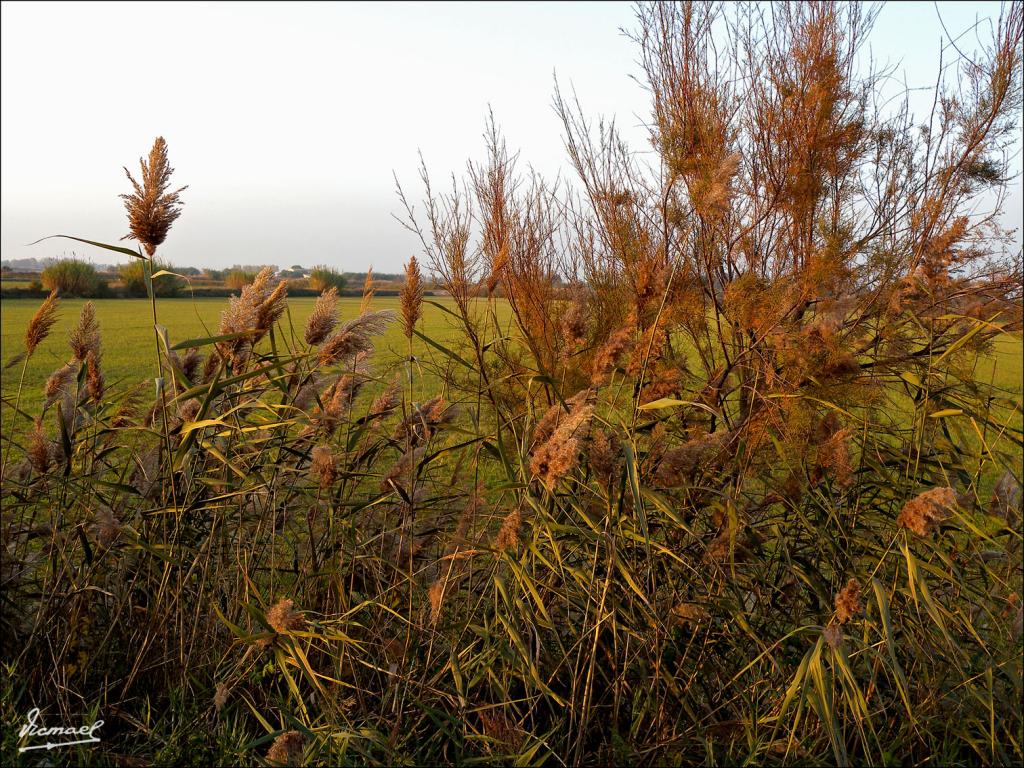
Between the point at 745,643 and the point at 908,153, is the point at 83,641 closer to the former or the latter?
the point at 745,643

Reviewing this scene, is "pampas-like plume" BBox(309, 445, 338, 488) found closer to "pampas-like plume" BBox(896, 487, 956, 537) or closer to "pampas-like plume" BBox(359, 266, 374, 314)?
"pampas-like plume" BBox(359, 266, 374, 314)

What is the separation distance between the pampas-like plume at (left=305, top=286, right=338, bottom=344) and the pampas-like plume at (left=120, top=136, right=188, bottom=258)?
1.55 ft

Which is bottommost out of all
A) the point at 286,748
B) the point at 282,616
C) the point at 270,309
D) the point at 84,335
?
the point at 286,748

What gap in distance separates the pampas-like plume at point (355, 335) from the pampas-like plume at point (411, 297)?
15 cm

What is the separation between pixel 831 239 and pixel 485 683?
269 cm

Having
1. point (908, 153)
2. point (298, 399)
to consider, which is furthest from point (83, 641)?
point (908, 153)

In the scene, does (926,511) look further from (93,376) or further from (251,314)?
(93,376)

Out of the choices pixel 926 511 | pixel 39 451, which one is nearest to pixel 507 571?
pixel 926 511

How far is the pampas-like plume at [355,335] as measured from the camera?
212 centimetres

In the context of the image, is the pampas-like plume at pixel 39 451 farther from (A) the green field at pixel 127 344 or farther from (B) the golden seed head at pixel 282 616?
(A) the green field at pixel 127 344

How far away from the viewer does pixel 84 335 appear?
2.51 metres

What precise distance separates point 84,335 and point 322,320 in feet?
2.87

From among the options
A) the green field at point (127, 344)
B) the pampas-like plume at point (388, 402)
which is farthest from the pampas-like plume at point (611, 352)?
the green field at point (127, 344)

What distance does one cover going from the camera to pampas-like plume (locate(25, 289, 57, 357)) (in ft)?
8.08
